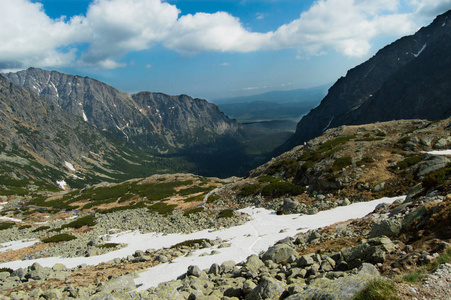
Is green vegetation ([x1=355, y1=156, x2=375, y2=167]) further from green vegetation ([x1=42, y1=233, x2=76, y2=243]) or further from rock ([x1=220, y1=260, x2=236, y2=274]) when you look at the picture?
green vegetation ([x1=42, y1=233, x2=76, y2=243])

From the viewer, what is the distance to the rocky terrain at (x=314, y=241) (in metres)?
8.69

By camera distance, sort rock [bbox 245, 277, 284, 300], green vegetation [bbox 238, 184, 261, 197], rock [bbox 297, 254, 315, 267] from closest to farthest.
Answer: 1. rock [bbox 245, 277, 284, 300]
2. rock [bbox 297, 254, 315, 267]
3. green vegetation [bbox 238, 184, 261, 197]

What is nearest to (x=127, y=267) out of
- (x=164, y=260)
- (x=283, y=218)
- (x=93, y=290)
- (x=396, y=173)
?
(x=164, y=260)

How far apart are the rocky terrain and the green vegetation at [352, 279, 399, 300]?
4cm

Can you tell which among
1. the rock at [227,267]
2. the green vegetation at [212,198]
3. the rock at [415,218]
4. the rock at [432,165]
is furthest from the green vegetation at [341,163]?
the rock at [227,267]

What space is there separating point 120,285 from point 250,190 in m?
32.0

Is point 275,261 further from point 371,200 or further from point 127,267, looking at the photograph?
point 371,200

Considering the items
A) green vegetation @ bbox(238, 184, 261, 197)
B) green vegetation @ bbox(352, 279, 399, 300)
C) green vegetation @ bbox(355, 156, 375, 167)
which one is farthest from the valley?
green vegetation @ bbox(238, 184, 261, 197)

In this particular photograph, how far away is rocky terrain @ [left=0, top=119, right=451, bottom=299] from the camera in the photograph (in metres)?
8.69

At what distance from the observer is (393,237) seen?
12.3 meters

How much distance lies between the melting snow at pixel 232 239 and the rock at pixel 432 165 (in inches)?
217

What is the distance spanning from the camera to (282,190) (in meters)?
38.7

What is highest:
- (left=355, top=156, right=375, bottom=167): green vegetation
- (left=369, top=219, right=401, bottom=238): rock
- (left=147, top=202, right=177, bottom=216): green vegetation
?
(left=369, top=219, right=401, bottom=238): rock

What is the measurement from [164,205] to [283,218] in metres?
33.4
